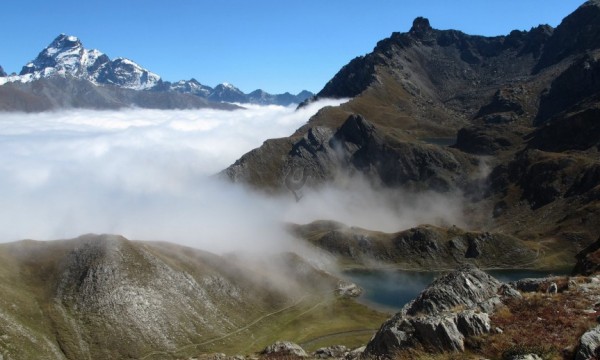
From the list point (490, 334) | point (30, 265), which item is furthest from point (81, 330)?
point (490, 334)

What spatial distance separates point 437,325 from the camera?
4109cm

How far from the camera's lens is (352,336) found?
16488cm

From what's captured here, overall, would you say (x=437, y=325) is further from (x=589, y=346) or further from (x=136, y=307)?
(x=136, y=307)

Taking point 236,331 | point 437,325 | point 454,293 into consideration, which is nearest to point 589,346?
point 437,325

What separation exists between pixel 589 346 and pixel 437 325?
1168 cm

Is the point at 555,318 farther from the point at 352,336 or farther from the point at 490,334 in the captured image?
the point at 352,336

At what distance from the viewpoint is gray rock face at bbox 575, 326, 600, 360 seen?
3167 centimetres

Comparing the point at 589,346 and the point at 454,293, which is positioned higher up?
the point at 589,346

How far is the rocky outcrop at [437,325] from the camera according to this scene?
39.9 meters

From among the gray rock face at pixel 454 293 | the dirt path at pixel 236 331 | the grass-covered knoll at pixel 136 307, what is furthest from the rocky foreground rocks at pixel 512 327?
the grass-covered knoll at pixel 136 307

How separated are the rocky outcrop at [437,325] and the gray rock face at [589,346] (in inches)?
316

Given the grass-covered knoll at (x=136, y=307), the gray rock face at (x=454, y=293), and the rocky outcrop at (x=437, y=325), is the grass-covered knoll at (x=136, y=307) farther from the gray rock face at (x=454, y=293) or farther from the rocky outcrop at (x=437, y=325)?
the rocky outcrop at (x=437, y=325)

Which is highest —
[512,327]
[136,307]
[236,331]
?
[512,327]

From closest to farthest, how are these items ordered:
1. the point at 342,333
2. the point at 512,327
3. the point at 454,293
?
the point at 512,327, the point at 454,293, the point at 342,333
